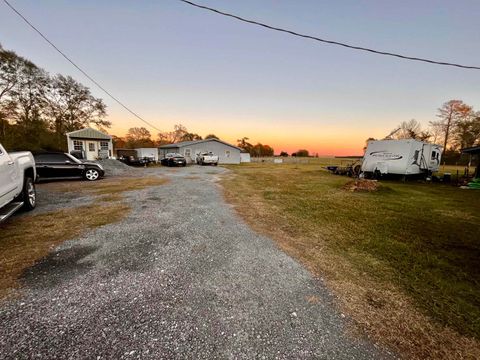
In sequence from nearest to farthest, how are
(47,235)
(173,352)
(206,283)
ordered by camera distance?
1. (173,352)
2. (206,283)
3. (47,235)

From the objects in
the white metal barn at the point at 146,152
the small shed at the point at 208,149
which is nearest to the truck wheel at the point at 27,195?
the small shed at the point at 208,149

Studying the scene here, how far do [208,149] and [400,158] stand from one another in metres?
26.1

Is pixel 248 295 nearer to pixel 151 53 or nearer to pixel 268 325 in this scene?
pixel 268 325

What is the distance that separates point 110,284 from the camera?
2.64 meters

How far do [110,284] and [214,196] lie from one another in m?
5.87

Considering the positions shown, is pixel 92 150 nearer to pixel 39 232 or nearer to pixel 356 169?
pixel 39 232

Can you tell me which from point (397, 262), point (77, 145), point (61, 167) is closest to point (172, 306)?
point (397, 262)

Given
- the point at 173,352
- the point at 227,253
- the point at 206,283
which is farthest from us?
the point at 227,253

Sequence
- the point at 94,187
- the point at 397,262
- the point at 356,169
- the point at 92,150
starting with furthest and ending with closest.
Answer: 1. the point at 92,150
2. the point at 356,169
3. the point at 94,187
4. the point at 397,262

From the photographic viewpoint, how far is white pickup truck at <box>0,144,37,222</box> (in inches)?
162

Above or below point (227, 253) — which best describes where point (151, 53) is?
above

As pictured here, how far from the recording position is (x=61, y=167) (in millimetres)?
10977

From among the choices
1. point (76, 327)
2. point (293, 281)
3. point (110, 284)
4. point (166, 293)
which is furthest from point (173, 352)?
point (293, 281)

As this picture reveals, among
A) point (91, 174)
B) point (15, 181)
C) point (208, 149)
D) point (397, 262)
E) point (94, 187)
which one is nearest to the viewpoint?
point (397, 262)
